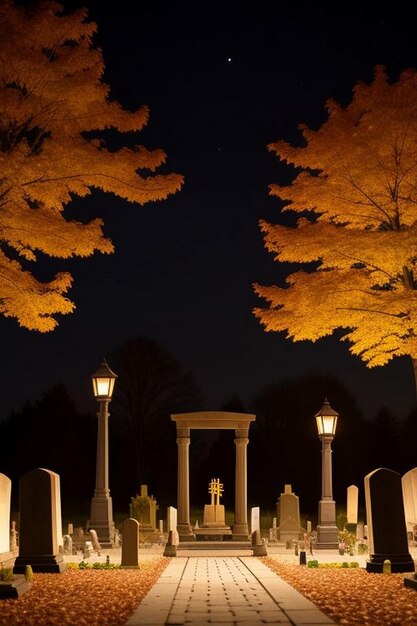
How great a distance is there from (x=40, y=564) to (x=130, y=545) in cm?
183

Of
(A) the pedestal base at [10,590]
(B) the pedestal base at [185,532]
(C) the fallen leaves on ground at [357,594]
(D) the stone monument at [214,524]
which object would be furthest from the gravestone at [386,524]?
(D) the stone monument at [214,524]

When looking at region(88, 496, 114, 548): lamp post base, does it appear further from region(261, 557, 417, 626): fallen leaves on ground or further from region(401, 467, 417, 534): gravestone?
region(401, 467, 417, 534): gravestone

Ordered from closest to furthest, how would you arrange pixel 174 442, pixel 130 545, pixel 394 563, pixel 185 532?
pixel 394 563
pixel 130 545
pixel 185 532
pixel 174 442

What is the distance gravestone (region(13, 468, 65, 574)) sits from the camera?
50.6 ft

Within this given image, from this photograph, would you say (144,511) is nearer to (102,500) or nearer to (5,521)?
(102,500)

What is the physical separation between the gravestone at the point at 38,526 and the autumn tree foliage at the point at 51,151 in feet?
12.6

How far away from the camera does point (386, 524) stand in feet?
50.3

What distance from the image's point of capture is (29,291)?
17594mm

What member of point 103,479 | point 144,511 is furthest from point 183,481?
point 103,479

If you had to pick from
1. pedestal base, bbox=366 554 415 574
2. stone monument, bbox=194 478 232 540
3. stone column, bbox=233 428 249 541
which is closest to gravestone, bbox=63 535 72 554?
stone monument, bbox=194 478 232 540

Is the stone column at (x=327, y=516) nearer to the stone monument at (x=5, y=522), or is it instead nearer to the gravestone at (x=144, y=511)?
the gravestone at (x=144, y=511)

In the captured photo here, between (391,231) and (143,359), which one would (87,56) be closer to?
(391,231)

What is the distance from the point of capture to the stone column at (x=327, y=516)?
71.6ft

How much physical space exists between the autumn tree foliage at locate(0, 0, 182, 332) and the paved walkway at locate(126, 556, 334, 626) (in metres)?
6.84
